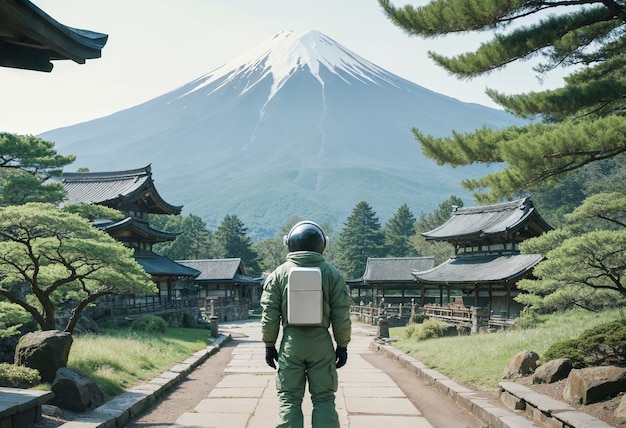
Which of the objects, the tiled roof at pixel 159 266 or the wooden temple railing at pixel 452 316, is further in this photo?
the tiled roof at pixel 159 266

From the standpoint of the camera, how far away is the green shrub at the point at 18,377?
7.61 meters

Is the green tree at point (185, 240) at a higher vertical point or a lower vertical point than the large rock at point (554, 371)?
higher

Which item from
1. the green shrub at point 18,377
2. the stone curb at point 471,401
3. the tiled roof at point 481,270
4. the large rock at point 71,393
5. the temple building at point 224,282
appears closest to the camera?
the stone curb at point 471,401

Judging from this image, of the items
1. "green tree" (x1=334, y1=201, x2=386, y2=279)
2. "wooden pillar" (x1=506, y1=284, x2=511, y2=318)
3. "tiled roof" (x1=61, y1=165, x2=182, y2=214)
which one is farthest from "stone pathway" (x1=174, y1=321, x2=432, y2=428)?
"green tree" (x1=334, y1=201, x2=386, y2=279)

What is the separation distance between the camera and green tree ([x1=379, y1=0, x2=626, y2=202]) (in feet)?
24.7

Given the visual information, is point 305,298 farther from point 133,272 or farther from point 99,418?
point 133,272

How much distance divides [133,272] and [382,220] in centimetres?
18514

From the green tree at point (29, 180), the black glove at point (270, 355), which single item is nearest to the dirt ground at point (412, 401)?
the black glove at point (270, 355)

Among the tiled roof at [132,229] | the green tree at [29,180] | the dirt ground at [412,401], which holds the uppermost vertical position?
the green tree at [29,180]

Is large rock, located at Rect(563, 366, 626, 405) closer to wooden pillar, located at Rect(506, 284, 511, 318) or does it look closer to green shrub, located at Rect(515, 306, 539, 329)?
green shrub, located at Rect(515, 306, 539, 329)

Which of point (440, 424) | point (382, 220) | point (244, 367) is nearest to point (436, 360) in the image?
point (244, 367)

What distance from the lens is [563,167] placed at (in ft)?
26.3

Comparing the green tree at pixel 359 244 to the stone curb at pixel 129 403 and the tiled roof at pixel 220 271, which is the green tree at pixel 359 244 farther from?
the stone curb at pixel 129 403

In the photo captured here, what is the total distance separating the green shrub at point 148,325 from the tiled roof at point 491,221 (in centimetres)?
1638
